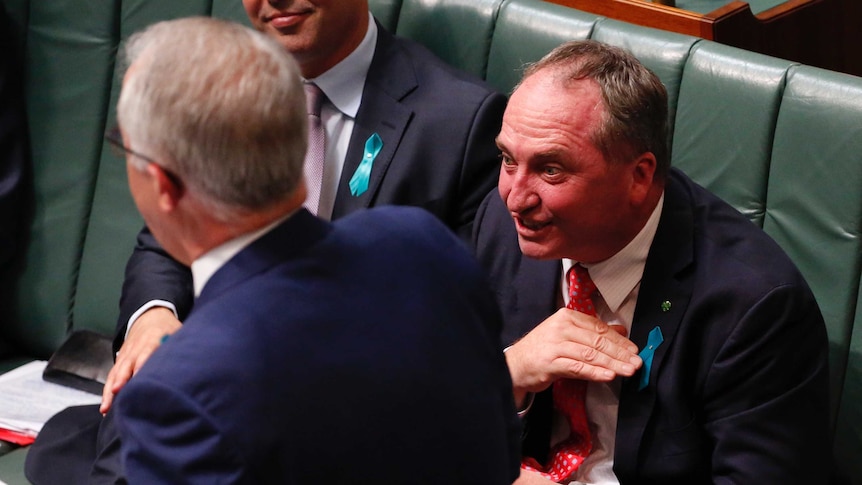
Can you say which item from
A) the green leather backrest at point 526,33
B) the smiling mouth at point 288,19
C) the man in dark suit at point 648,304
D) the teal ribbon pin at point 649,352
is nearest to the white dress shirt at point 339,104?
the smiling mouth at point 288,19

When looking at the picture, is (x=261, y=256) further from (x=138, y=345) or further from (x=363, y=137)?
(x=363, y=137)

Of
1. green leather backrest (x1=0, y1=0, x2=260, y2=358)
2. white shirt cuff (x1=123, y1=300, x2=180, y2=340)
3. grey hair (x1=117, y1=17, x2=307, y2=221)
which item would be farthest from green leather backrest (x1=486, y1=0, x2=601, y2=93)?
grey hair (x1=117, y1=17, x2=307, y2=221)

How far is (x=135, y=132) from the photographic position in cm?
112

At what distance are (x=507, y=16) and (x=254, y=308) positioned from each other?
1.29 meters

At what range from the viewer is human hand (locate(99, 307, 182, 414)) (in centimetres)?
190

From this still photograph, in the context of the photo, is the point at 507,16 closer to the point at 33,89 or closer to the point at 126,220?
the point at 126,220

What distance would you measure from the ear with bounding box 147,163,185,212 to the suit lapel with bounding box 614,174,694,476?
0.85 metres

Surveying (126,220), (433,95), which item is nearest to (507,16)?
(433,95)

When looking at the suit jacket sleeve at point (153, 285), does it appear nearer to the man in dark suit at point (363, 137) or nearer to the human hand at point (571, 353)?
the man in dark suit at point (363, 137)

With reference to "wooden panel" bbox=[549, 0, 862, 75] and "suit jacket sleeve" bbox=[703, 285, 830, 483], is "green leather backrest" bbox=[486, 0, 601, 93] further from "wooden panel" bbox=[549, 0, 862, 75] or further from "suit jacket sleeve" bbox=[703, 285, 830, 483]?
"suit jacket sleeve" bbox=[703, 285, 830, 483]

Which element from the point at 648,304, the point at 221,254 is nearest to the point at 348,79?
the point at 648,304

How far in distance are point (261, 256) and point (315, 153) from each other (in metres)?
1.08

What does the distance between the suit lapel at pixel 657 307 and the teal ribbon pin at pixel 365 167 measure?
2.05ft

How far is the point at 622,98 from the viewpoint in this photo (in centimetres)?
169
